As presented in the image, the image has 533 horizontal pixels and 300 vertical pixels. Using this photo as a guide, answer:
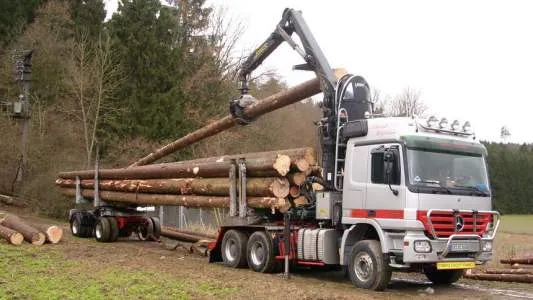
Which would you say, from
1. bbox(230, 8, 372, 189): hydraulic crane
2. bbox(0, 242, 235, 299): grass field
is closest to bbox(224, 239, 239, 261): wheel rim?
bbox(0, 242, 235, 299): grass field

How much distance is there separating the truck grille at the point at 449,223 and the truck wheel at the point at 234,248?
4.89 m

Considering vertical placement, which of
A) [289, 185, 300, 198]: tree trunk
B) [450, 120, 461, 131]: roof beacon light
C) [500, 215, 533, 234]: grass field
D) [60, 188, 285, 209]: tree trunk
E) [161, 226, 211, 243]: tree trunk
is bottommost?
[500, 215, 533, 234]: grass field

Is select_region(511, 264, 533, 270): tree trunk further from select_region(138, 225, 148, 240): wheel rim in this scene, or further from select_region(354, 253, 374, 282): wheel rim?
select_region(138, 225, 148, 240): wheel rim

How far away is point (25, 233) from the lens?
17828mm

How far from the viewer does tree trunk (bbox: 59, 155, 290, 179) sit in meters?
13.5

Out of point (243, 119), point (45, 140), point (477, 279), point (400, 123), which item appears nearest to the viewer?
point (400, 123)

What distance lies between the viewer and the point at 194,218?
26.9 metres

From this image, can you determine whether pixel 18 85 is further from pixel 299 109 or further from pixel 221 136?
pixel 299 109

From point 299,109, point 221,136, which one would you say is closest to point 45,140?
point 221,136

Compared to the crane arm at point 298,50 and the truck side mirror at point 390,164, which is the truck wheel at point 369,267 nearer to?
the truck side mirror at point 390,164

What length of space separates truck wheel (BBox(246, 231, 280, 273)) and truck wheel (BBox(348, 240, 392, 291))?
A: 2.23 metres

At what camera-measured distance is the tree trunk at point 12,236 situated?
17250mm

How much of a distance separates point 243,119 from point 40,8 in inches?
1238

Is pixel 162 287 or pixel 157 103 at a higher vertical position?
pixel 157 103
